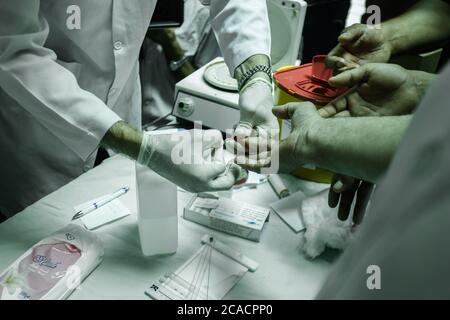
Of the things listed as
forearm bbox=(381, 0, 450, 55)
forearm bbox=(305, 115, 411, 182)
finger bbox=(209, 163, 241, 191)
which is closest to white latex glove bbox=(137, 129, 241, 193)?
finger bbox=(209, 163, 241, 191)

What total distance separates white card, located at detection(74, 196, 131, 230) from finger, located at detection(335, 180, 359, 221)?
518 mm

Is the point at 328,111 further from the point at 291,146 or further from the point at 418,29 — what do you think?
the point at 418,29

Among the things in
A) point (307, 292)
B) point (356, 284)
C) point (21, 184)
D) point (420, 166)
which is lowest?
point (21, 184)

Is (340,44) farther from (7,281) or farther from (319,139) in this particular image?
(7,281)

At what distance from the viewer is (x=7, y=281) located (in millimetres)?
667

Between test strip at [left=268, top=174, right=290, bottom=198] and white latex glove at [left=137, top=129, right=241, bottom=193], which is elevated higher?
white latex glove at [left=137, top=129, right=241, bottom=193]

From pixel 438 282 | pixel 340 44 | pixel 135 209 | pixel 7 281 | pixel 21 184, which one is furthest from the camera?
pixel 21 184

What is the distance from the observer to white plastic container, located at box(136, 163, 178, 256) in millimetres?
739

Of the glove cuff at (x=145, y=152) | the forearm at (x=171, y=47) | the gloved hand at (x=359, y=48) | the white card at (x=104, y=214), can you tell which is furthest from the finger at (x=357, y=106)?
the forearm at (x=171, y=47)

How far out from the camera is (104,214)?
870 millimetres

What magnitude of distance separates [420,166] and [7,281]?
28.3 inches

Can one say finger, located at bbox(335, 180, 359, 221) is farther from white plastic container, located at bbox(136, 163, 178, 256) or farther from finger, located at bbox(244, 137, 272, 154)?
white plastic container, located at bbox(136, 163, 178, 256)

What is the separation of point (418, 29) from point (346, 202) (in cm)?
68
